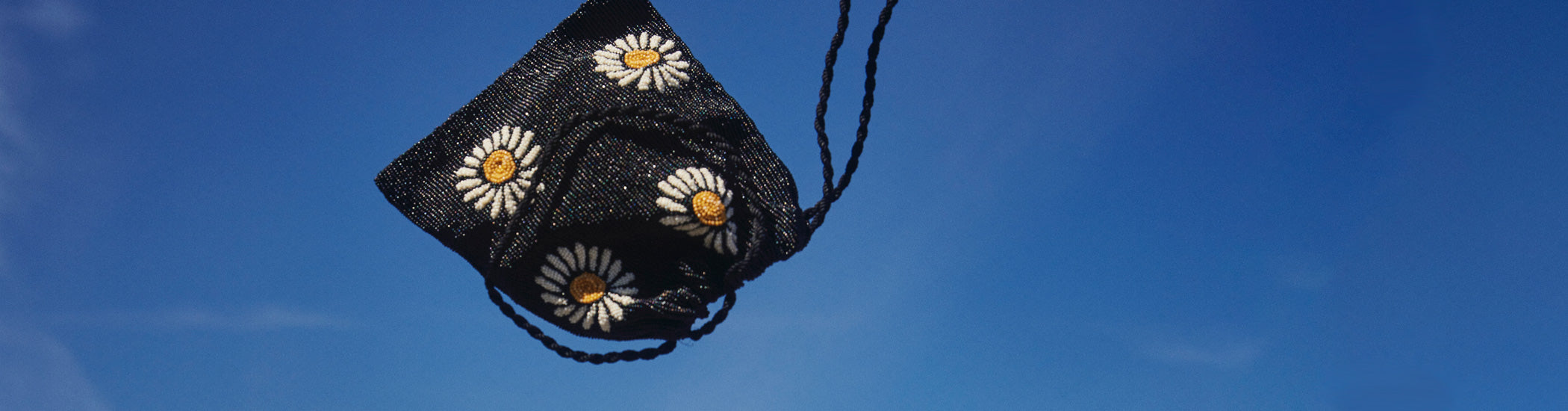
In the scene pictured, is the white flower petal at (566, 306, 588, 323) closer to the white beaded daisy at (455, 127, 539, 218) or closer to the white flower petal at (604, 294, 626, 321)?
the white flower petal at (604, 294, 626, 321)

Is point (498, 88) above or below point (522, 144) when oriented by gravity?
above

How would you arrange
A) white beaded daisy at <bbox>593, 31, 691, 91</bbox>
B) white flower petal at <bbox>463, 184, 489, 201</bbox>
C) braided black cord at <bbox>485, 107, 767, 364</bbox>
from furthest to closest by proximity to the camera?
white beaded daisy at <bbox>593, 31, 691, 91</bbox>, white flower petal at <bbox>463, 184, 489, 201</bbox>, braided black cord at <bbox>485, 107, 767, 364</bbox>

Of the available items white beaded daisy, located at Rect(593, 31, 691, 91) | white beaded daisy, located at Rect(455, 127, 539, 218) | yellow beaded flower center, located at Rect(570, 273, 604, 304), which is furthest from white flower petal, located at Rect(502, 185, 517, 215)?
white beaded daisy, located at Rect(593, 31, 691, 91)

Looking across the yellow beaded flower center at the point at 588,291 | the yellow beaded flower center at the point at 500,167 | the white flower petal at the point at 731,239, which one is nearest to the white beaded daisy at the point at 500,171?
the yellow beaded flower center at the point at 500,167

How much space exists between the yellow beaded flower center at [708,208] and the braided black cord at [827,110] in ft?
0.41

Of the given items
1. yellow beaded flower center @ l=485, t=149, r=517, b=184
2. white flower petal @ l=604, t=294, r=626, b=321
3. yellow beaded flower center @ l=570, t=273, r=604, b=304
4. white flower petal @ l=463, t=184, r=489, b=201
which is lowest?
white flower petal @ l=604, t=294, r=626, b=321

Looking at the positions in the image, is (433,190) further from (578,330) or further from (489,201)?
(578,330)

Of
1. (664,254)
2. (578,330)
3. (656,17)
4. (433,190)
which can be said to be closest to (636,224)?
(664,254)

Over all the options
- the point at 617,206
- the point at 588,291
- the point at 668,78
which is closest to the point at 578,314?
the point at 588,291

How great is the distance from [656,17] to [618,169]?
407 mm

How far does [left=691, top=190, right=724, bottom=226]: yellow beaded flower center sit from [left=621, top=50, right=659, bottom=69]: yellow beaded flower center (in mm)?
315

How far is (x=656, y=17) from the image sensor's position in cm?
186

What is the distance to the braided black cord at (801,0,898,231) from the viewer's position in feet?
5.00

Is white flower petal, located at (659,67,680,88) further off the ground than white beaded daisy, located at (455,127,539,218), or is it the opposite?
white flower petal, located at (659,67,680,88)
